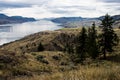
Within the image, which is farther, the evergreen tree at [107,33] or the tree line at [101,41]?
the tree line at [101,41]

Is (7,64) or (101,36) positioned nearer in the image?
(7,64)

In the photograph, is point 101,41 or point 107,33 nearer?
point 107,33

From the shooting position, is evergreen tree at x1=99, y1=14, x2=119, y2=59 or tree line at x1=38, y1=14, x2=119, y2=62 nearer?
evergreen tree at x1=99, y1=14, x2=119, y2=59

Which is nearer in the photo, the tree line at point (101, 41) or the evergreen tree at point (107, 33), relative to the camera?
the evergreen tree at point (107, 33)

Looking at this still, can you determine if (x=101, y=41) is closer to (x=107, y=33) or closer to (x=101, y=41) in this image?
(x=101, y=41)

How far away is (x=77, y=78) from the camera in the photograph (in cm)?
691

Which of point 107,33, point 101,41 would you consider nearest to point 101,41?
point 101,41

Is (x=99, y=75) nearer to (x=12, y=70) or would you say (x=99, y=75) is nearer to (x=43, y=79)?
(x=43, y=79)

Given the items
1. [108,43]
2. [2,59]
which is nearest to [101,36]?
[108,43]

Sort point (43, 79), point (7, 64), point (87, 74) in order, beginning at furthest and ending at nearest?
point (7, 64) → point (43, 79) → point (87, 74)

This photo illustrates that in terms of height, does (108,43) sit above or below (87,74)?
below

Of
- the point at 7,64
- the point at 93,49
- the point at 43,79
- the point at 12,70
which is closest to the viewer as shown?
the point at 43,79

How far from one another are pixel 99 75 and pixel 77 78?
0.76 meters

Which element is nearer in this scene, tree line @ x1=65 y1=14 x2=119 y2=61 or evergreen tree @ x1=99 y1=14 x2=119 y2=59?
evergreen tree @ x1=99 y1=14 x2=119 y2=59
